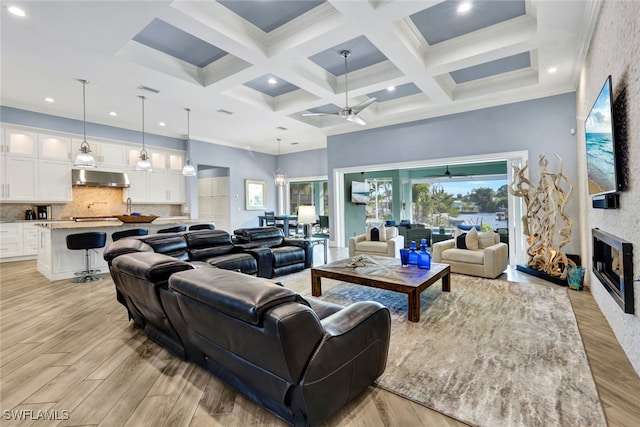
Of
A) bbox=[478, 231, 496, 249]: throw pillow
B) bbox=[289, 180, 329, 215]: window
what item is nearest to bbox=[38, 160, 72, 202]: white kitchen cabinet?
bbox=[289, 180, 329, 215]: window

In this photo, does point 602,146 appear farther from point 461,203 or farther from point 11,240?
point 11,240

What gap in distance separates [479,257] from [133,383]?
15.2ft

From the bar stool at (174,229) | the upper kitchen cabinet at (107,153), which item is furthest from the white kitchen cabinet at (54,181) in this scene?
the bar stool at (174,229)

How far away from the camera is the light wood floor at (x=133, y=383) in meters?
1.71

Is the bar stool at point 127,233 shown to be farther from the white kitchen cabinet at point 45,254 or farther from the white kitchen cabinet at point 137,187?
the white kitchen cabinet at point 137,187

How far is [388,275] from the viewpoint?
11.3ft

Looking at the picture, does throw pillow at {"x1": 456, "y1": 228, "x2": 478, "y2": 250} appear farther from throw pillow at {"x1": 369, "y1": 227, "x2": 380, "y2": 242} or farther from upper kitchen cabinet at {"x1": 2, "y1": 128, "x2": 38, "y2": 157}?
upper kitchen cabinet at {"x1": 2, "y1": 128, "x2": 38, "y2": 157}

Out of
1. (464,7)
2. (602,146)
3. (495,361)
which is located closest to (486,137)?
(464,7)

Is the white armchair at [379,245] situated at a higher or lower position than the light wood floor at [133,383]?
higher

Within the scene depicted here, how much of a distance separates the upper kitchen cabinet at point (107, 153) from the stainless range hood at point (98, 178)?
0.19 meters

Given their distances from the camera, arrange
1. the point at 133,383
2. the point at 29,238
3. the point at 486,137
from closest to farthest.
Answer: the point at 133,383 → the point at 486,137 → the point at 29,238

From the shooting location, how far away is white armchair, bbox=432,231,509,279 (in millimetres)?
4562

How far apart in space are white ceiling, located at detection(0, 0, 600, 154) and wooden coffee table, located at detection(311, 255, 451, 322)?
2811mm

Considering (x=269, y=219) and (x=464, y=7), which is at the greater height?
(x=464, y=7)
